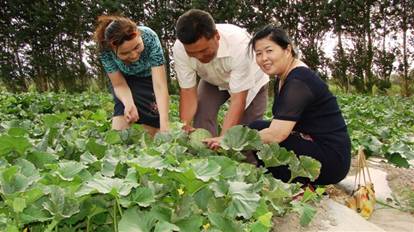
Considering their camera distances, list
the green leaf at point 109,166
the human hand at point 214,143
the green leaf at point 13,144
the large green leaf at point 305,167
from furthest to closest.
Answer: the human hand at point 214,143 < the large green leaf at point 305,167 < the green leaf at point 13,144 < the green leaf at point 109,166

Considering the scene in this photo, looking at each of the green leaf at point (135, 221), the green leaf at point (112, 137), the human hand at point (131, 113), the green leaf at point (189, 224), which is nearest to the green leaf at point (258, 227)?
the green leaf at point (189, 224)

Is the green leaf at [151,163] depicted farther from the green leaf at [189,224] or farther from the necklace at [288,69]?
the necklace at [288,69]

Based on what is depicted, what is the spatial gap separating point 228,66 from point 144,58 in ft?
1.83

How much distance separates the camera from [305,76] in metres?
2.64

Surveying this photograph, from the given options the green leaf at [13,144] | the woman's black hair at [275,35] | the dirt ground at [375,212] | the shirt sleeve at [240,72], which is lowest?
the dirt ground at [375,212]

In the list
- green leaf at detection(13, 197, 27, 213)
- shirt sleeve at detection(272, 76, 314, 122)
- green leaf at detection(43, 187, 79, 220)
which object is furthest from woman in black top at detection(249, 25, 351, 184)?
green leaf at detection(13, 197, 27, 213)

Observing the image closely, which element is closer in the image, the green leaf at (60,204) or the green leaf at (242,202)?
the green leaf at (60,204)

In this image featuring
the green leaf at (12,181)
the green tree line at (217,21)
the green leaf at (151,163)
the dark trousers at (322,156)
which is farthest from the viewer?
the green tree line at (217,21)

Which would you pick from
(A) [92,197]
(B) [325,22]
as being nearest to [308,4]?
(B) [325,22]

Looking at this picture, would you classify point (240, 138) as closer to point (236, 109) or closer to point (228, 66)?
point (236, 109)

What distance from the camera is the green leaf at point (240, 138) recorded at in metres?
2.54

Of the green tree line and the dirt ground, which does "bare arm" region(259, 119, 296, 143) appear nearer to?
the dirt ground

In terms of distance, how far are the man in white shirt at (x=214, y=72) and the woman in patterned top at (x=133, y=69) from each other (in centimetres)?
16

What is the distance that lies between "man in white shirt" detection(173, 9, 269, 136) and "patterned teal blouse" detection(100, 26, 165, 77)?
13cm
